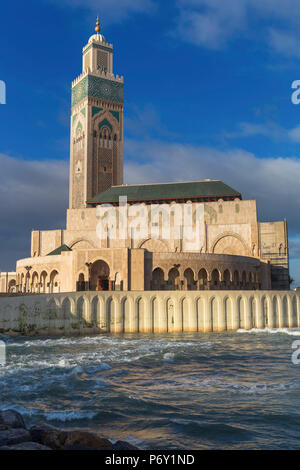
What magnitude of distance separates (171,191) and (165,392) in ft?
181

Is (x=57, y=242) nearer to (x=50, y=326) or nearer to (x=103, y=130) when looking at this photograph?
(x=103, y=130)

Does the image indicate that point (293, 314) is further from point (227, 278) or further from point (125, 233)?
point (125, 233)

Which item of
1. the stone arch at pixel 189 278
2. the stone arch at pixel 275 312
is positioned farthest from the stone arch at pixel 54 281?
the stone arch at pixel 275 312

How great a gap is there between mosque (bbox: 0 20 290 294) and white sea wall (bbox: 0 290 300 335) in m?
13.9

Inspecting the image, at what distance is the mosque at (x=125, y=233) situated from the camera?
47312 mm

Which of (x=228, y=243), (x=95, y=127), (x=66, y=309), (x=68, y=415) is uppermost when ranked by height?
(x=95, y=127)

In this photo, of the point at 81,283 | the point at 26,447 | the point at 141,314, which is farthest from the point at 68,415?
the point at 81,283

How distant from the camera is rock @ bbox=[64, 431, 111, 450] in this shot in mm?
7641

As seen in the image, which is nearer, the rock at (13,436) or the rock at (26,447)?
the rock at (26,447)

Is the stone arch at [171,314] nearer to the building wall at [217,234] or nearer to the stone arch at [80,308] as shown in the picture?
the stone arch at [80,308]

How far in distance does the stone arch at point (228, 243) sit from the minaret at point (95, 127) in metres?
27.7

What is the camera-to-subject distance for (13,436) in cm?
775

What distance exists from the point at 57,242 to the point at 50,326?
3821cm

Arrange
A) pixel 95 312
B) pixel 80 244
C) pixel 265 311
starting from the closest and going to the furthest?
pixel 95 312 < pixel 265 311 < pixel 80 244
